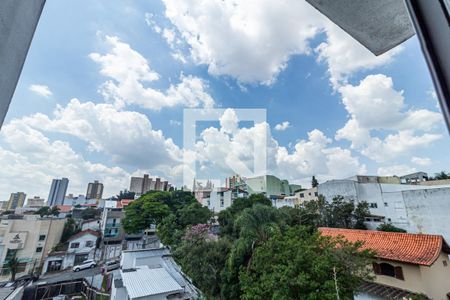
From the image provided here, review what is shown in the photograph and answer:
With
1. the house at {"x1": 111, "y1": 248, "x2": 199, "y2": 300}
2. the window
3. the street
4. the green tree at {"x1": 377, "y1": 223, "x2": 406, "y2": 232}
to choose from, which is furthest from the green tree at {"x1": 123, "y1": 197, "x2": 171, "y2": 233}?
the green tree at {"x1": 377, "y1": 223, "x2": 406, "y2": 232}

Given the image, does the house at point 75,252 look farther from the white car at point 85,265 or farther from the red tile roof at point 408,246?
the red tile roof at point 408,246

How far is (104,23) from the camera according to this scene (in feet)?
4.69

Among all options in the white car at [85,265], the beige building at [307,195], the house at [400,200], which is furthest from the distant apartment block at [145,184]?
the house at [400,200]

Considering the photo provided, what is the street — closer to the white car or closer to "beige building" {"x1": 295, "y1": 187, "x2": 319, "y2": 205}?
the white car

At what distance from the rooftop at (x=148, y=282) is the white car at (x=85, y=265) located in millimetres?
4888

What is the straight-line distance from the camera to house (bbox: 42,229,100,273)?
8584mm

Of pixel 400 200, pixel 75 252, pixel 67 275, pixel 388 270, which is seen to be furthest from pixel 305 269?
pixel 75 252

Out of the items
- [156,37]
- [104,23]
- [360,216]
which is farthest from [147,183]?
[104,23]

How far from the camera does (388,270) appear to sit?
17.5 feet

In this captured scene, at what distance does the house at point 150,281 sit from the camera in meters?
5.16

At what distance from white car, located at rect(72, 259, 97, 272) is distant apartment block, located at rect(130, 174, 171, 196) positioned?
11695 mm

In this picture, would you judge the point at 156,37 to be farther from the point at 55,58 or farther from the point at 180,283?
the point at 180,283

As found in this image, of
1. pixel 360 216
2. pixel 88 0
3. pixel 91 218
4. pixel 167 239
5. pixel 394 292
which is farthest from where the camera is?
pixel 91 218

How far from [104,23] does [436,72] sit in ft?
5.88
